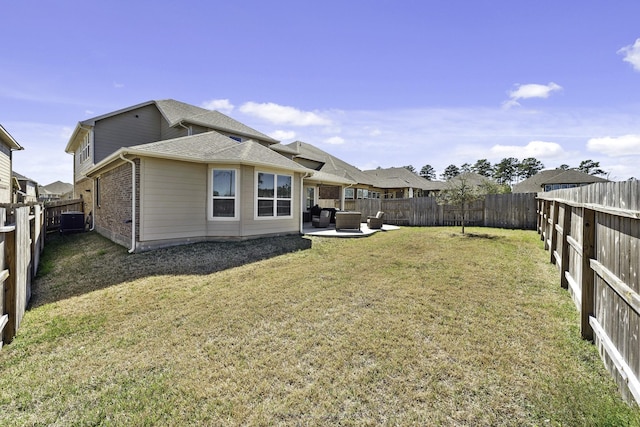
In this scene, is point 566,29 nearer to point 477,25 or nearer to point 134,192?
point 477,25

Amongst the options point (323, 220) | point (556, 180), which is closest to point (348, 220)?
point (323, 220)

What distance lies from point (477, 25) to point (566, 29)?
238cm

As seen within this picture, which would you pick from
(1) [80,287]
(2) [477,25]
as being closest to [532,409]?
(1) [80,287]

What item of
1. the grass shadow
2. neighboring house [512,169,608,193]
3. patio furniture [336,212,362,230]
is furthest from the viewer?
neighboring house [512,169,608,193]

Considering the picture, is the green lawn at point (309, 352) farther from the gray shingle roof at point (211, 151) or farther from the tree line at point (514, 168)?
the tree line at point (514, 168)

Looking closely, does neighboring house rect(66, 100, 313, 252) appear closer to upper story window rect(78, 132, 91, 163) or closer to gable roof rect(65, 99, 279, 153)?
gable roof rect(65, 99, 279, 153)

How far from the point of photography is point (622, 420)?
7.34 ft

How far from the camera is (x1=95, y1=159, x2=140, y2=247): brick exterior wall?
31.1 ft

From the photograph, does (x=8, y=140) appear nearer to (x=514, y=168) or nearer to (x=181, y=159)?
(x=181, y=159)

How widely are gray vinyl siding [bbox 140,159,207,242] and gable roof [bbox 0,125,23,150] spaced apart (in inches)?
459

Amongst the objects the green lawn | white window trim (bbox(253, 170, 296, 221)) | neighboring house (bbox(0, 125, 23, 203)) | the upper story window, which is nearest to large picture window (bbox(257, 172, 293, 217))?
white window trim (bbox(253, 170, 296, 221))

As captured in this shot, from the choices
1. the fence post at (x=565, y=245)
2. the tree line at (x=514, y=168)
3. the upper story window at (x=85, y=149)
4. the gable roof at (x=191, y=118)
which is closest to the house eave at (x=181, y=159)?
the gable roof at (x=191, y=118)

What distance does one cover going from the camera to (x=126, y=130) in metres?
15.8

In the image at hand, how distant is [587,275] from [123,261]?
9.73 metres
